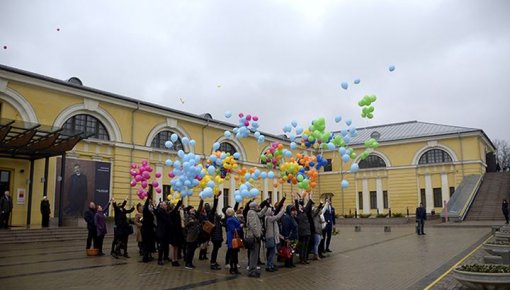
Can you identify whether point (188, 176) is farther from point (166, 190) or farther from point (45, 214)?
point (166, 190)

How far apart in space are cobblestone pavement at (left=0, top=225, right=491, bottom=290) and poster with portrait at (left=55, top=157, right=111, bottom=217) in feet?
27.7

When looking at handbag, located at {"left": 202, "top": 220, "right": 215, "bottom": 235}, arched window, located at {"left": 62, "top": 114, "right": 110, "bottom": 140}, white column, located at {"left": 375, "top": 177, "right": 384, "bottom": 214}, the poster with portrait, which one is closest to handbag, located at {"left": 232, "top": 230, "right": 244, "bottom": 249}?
handbag, located at {"left": 202, "top": 220, "right": 215, "bottom": 235}

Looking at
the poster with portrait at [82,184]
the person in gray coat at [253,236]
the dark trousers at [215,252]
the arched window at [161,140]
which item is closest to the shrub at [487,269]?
the person in gray coat at [253,236]

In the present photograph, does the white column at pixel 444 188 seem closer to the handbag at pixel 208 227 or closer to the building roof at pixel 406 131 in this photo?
the building roof at pixel 406 131

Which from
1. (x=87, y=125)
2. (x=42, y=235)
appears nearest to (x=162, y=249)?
(x=42, y=235)

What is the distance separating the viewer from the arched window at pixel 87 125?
83.4 feet

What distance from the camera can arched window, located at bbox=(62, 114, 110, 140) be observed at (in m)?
25.4

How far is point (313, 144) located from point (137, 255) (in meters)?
8.29

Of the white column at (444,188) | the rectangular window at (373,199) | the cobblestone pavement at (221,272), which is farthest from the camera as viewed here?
the rectangular window at (373,199)

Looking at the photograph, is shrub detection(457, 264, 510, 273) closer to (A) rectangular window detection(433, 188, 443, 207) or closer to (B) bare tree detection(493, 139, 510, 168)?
(A) rectangular window detection(433, 188, 443, 207)

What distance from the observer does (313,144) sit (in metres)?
17.7

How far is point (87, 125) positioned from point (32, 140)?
5823 mm

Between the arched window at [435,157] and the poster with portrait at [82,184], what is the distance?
104 ft

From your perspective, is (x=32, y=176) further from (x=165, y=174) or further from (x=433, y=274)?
(x=433, y=274)
